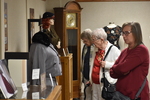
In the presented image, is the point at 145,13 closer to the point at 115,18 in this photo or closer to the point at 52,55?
the point at 115,18

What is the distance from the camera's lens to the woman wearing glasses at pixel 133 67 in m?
3.04

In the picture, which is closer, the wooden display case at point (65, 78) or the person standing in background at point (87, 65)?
the person standing in background at point (87, 65)

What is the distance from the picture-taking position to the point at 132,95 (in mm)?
3059

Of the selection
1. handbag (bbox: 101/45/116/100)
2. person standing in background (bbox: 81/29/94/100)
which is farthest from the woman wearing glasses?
person standing in background (bbox: 81/29/94/100)

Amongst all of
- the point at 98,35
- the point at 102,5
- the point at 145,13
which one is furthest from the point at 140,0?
the point at 98,35

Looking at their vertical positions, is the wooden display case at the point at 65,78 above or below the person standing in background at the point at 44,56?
below

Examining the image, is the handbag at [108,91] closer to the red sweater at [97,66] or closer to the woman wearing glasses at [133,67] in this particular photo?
the red sweater at [97,66]

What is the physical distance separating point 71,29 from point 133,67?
458cm

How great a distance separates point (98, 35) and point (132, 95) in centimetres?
126

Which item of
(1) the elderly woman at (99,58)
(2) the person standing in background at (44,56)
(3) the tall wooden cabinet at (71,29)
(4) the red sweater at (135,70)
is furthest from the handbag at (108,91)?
(3) the tall wooden cabinet at (71,29)

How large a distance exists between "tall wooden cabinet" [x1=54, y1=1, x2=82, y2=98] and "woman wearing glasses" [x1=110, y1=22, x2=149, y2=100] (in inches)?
170

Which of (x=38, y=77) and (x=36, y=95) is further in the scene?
(x=38, y=77)

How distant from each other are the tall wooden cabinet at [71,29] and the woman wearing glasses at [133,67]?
433cm

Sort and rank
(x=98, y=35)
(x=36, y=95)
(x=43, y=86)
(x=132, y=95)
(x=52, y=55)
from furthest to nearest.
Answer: (x=98, y=35)
(x=52, y=55)
(x=132, y=95)
(x=43, y=86)
(x=36, y=95)
